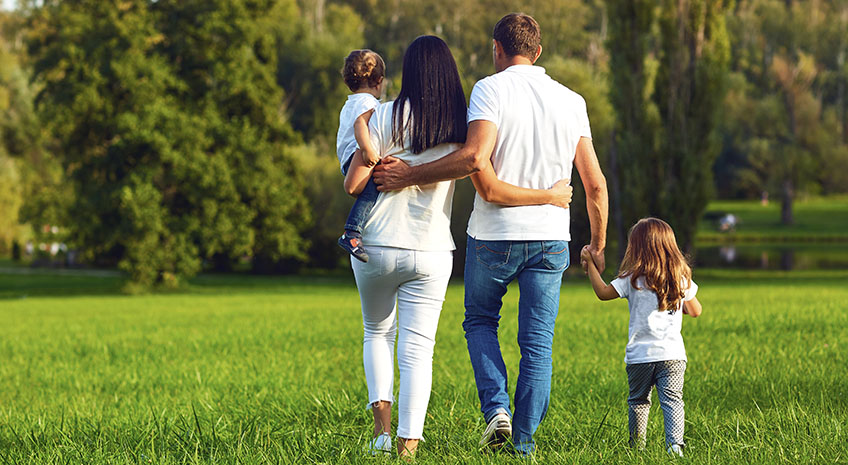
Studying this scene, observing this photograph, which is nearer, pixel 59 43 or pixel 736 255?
pixel 59 43

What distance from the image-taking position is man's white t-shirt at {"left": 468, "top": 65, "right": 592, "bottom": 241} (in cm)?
423

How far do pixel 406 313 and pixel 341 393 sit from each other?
2.37 meters

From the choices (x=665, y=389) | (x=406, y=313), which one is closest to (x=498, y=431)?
(x=406, y=313)

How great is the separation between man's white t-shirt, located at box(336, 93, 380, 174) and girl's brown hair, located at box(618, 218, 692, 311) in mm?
1431

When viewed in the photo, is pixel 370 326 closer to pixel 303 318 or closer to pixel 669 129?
pixel 303 318

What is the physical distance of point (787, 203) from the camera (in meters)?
59.7

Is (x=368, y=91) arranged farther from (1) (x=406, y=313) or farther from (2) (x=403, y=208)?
(1) (x=406, y=313)

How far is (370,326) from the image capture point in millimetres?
4547

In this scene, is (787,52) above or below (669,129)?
above

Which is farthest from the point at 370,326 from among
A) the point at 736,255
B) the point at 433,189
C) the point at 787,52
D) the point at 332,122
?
the point at 787,52

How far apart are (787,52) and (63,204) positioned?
5676cm

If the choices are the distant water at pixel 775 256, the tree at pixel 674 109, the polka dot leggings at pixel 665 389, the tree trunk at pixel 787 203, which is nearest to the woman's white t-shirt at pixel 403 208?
the polka dot leggings at pixel 665 389

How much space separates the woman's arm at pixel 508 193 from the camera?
4160mm

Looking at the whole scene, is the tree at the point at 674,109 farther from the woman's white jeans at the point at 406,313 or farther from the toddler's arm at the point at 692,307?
the woman's white jeans at the point at 406,313
